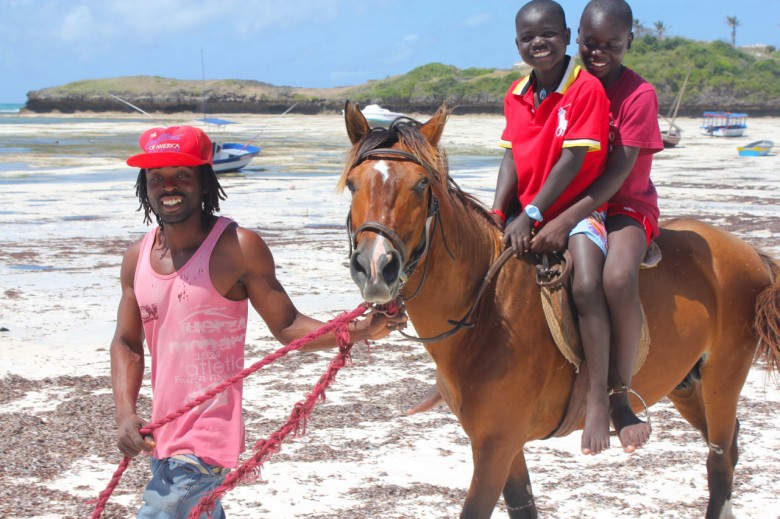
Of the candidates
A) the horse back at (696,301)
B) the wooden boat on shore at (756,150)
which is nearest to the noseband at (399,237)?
the horse back at (696,301)

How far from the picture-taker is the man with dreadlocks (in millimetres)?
3244

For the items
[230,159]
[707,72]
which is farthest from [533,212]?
[707,72]

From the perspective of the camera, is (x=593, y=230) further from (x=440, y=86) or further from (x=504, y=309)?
(x=440, y=86)

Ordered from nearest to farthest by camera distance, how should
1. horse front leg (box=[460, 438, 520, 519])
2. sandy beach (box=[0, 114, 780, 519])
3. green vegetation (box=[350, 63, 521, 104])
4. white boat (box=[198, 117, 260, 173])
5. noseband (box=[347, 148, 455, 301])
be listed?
noseband (box=[347, 148, 455, 301]) < horse front leg (box=[460, 438, 520, 519]) < sandy beach (box=[0, 114, 780, 519]) < white boat (box=[198, 117, 260, 173]) < green vegetation (box=[350, 63, 521, 104])

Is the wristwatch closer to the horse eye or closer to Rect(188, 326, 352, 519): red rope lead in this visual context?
the horse eye

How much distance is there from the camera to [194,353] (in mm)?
3326

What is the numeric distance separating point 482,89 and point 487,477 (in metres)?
83.2

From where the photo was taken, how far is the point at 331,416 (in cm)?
641

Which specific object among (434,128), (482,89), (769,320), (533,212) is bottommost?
(769,320)

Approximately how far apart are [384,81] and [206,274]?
110677mm

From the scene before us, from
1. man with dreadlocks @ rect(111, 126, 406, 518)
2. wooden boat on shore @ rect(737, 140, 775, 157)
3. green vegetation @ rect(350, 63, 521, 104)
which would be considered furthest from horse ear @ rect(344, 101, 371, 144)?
green vegetation @ rect(350, 63, 521, 104)

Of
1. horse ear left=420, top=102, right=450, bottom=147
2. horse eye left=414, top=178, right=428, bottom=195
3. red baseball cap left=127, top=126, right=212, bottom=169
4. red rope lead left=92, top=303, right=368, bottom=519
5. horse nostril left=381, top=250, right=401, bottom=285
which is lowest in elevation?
red rope lead left=92, top=303, right=368, bottom=519

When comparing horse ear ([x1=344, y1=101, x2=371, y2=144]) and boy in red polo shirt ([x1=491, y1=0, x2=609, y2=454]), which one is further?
boy in red polo shirt ([x1=491, y1=0, x2=609, y2=454])

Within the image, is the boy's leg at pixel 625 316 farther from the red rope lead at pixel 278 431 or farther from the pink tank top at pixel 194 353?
the pink tank top at pixel 194 353
